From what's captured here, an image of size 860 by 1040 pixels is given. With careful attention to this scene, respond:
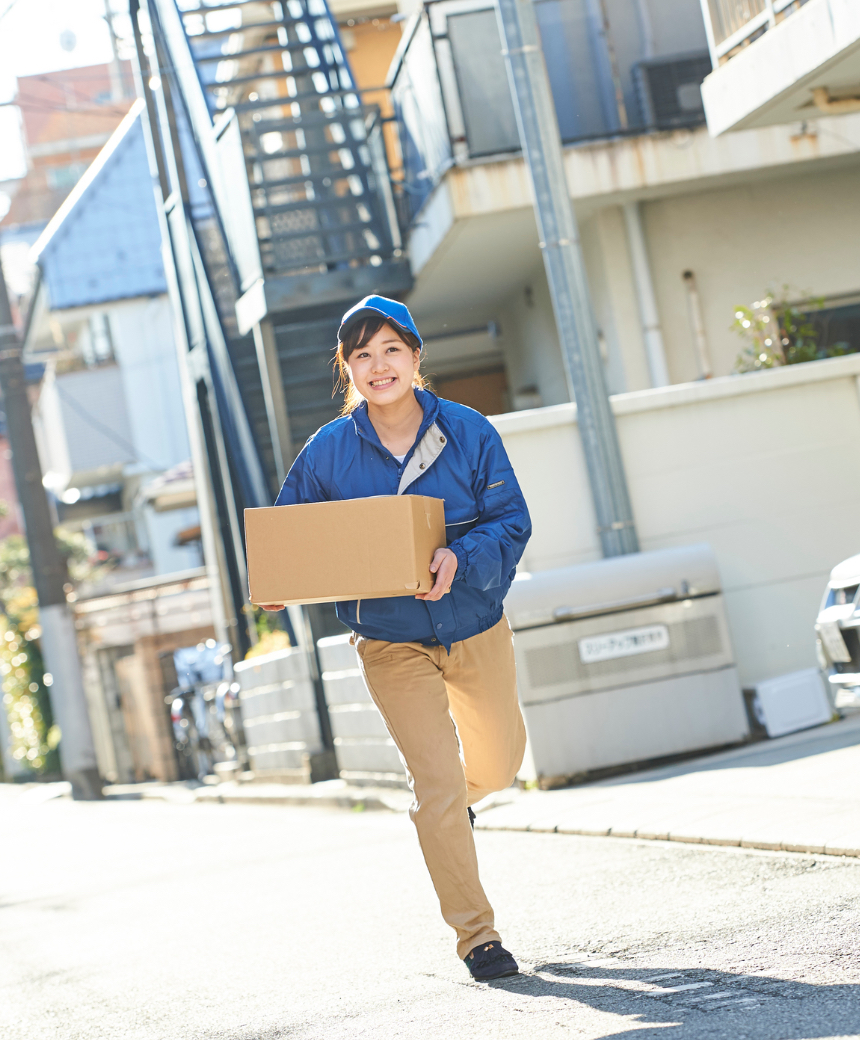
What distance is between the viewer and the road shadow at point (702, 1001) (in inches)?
127

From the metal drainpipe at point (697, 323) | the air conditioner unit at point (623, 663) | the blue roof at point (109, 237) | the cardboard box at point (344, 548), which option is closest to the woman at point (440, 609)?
the cardboard box at point (344, 548)

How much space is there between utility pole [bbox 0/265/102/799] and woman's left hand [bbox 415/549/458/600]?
18.0 meters

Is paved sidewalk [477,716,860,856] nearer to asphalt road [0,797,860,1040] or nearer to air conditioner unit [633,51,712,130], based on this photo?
asphalt road [0,797,860,1040]

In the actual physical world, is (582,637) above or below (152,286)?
below

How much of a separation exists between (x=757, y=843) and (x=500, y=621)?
5.67ft

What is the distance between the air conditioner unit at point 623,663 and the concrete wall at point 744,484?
2.32 feet

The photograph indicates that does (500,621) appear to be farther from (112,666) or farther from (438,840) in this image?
(112,666)

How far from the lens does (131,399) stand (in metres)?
34.4

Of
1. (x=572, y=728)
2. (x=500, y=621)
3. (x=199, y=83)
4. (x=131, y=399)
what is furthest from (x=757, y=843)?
(x=131, y=399)

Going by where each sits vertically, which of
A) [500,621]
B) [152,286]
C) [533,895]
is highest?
[152,286]

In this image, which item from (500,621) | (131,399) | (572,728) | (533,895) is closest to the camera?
(500,621)

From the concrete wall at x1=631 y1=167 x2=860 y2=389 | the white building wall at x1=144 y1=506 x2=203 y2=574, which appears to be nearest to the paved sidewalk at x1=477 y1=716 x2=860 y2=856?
the concrete wall at x1=631 y1=167 x2=860 y2=389

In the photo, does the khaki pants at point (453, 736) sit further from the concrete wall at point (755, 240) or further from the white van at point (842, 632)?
the concrete wall at point (755, 240)

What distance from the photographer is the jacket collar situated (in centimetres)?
439
